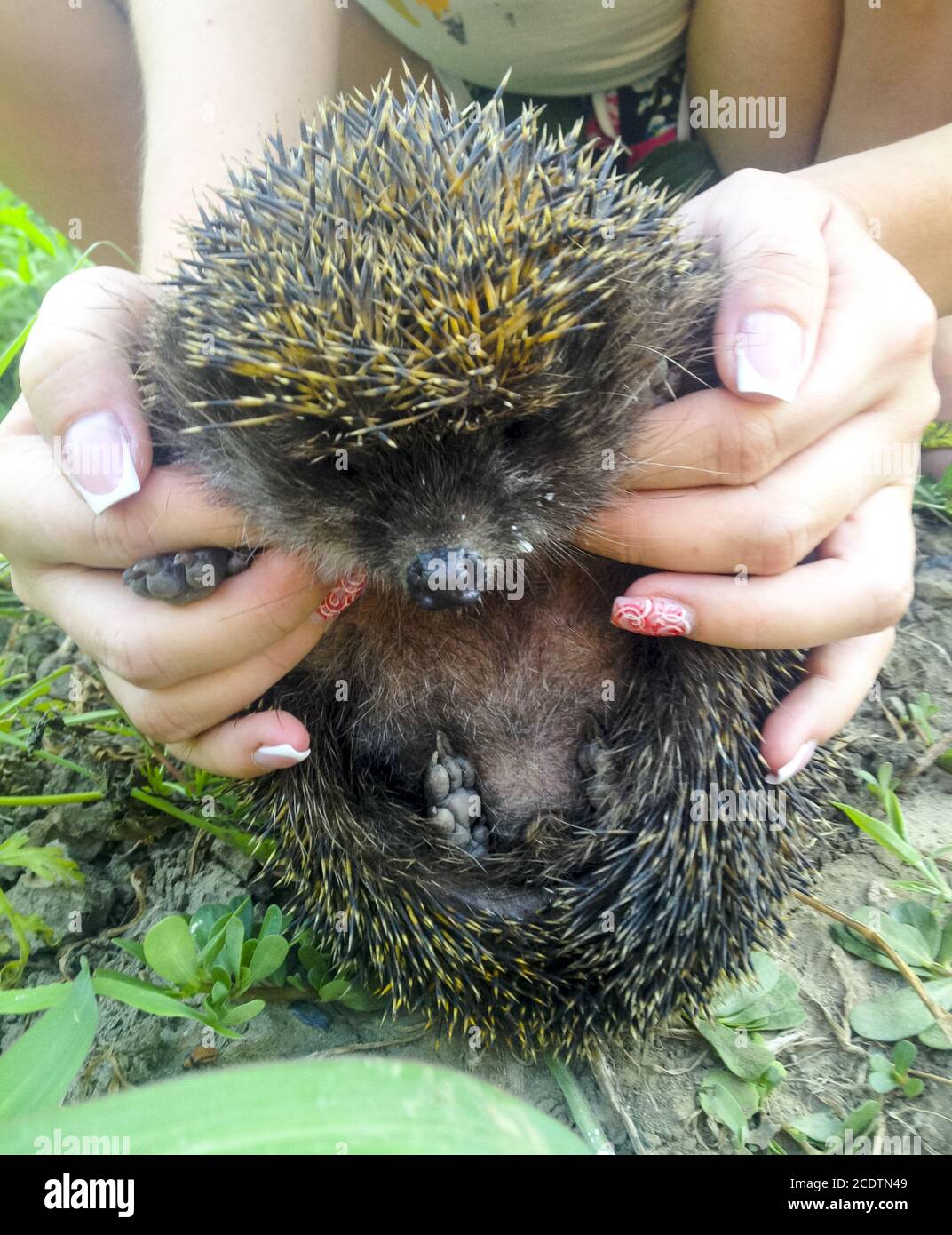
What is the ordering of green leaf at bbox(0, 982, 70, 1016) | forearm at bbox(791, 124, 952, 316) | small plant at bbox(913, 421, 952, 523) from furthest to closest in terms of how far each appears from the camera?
small plant at bbox(913, 421, 952, 523)
forearm at bbox(791, 124, 952, 316)
green leaf at bbox(0, 982, 70, 1016)

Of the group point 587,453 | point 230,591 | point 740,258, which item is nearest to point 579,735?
point 587,453

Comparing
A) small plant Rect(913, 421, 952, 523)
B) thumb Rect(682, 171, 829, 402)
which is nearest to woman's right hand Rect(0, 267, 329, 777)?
thumb Rect(682, 171, 829, 402)

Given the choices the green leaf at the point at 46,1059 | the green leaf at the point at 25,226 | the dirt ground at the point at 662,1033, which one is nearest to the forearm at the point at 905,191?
the dirt ground at the point at 662,1033

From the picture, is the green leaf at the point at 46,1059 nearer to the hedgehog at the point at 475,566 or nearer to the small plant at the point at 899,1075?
the hedgehog at the point at 475,566

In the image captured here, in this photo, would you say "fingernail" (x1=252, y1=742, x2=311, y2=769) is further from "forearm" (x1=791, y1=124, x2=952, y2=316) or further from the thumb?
"forearm" (x1=791, y1=124, x2=952, y2=316)

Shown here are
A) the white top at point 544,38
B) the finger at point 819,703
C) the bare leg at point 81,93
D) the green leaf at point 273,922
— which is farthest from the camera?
the bare leg at point 81,93

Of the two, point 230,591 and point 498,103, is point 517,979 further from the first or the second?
point 498,103

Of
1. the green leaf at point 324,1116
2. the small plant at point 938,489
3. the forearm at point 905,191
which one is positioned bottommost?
the green leaf at point 324,1116
